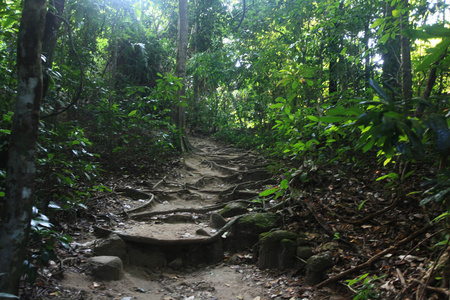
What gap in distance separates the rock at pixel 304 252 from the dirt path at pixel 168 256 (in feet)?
1.18

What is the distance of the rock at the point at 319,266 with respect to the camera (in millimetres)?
3559

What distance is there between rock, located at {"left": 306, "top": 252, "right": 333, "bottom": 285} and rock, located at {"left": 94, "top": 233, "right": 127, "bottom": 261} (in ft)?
8.57

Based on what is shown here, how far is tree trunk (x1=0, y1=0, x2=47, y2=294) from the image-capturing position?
2.12m

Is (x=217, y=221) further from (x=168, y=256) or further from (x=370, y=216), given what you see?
(x=370, y=216)

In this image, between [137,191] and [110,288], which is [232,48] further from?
[110,288]

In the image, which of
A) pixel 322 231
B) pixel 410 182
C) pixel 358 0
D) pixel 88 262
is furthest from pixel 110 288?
pixel 358 0

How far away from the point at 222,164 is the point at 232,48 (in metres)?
4.85

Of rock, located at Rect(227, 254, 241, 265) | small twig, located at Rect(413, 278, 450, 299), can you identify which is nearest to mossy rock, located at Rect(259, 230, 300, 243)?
rock, located at Rect(227, 254, 241, 265)

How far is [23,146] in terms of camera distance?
219 cm

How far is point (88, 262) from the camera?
3.60 m

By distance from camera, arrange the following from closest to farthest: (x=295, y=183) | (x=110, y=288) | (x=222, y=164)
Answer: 1. (x=110, y=288)
2. (x=295, y=183)
3. (x=222, y=164)

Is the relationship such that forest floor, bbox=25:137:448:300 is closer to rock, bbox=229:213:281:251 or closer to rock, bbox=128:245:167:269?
rock, bbox=128:245:167:269

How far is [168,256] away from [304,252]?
2166 mm

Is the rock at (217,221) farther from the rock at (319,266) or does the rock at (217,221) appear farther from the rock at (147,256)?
the rock at (319,266)
